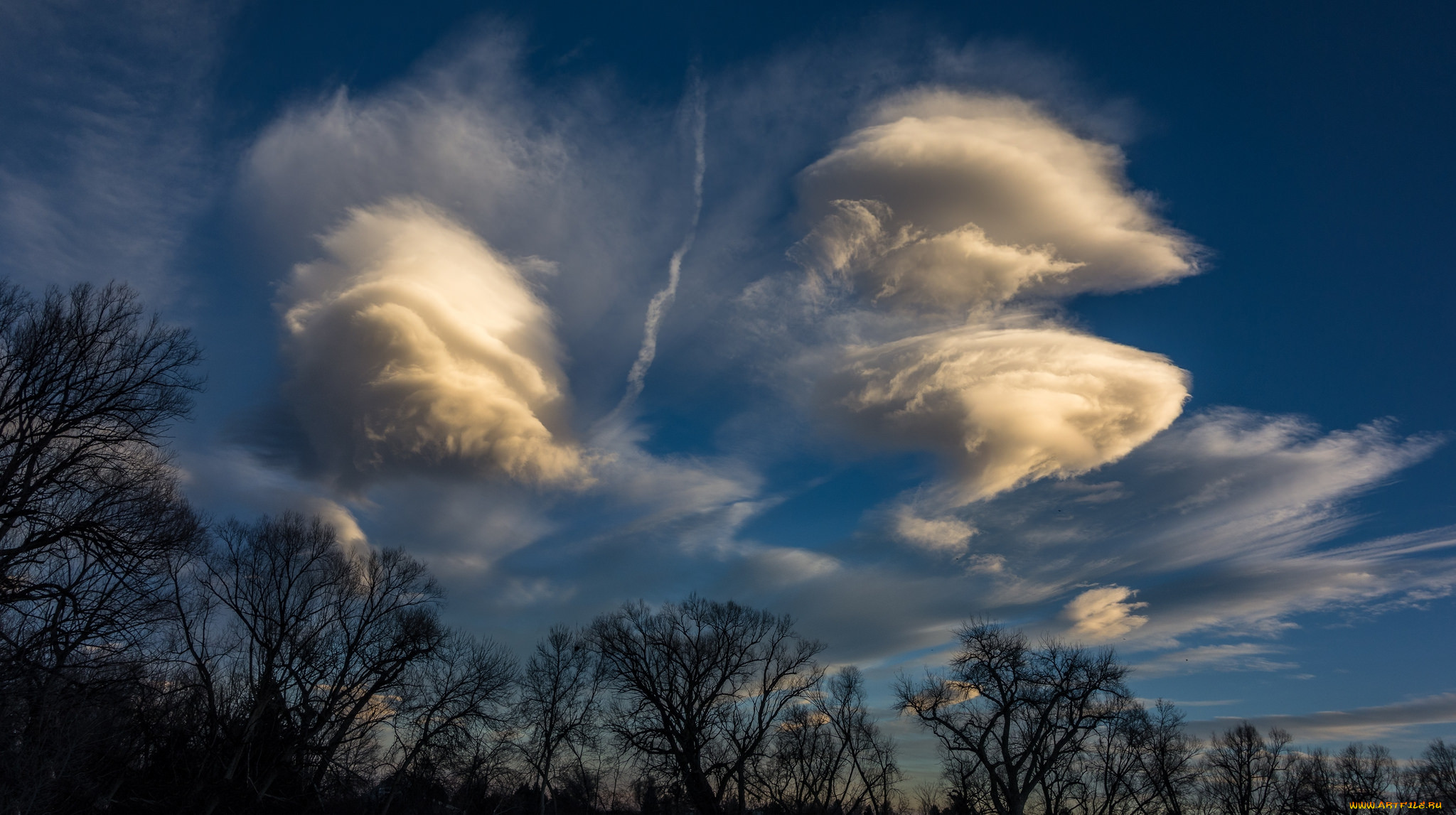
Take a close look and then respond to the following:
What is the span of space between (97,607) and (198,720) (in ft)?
68.7

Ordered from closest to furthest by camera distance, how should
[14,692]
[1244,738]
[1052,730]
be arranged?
[14,692]
[1052,730]
[1244,738]

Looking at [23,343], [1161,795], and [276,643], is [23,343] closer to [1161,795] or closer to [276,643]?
[276,643]

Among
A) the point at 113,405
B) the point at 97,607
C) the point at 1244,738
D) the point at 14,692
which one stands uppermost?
the point at 113,405

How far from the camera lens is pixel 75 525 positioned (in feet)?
60.9

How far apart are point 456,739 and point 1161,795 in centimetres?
5497

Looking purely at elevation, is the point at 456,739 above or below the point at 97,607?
below

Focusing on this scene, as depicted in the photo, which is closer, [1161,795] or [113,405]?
[113,405]

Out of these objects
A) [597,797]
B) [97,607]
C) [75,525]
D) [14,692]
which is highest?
[75,525]

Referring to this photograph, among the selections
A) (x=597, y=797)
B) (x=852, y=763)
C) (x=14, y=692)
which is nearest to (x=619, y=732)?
(x=852, y=763)

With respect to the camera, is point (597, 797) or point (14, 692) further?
point (597, 797)

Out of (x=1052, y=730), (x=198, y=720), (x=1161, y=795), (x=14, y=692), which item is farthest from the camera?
(x=1161, y=795)

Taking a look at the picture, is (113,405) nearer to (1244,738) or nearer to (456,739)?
(456,739)

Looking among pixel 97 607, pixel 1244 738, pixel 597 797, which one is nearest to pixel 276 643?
pixel 97 607

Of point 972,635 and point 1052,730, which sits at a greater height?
point 972,635
